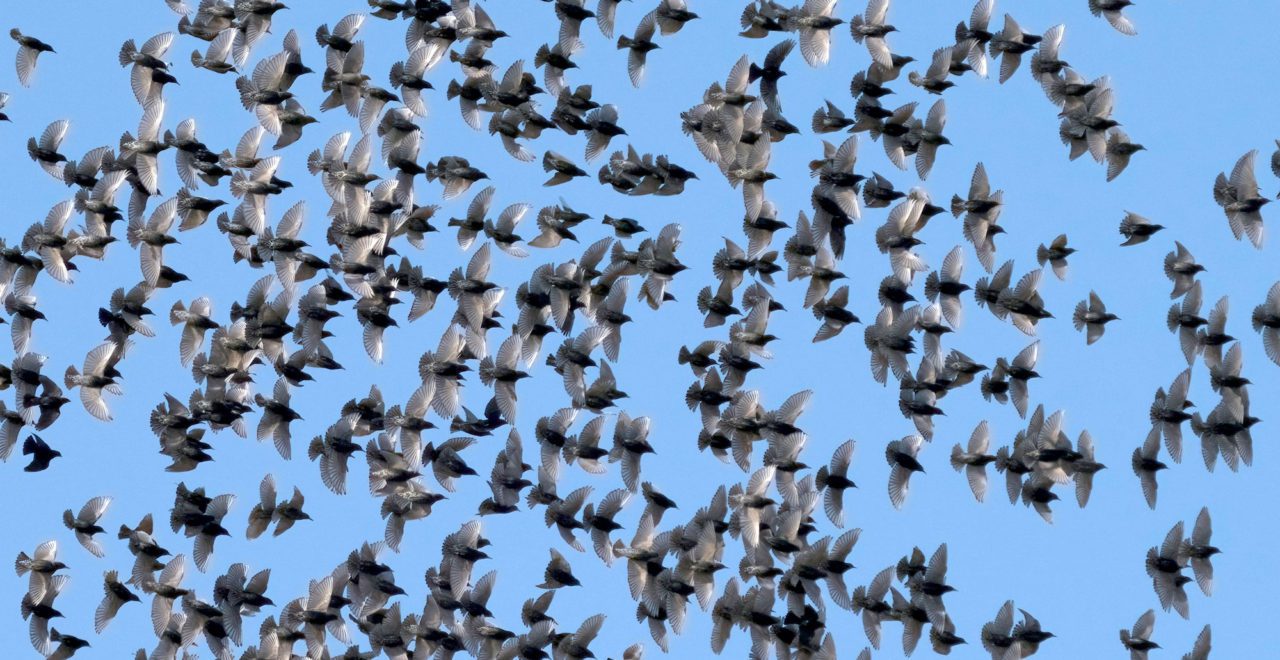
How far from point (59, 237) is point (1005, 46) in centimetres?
1014

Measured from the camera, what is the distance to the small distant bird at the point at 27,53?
28281mm

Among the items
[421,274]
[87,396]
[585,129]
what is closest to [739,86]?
[585,129]

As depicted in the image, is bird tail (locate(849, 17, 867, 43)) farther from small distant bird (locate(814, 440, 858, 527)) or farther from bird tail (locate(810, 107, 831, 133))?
small distant bird (locate(814, 440, 858, 527))

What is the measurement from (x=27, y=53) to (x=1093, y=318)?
11660mm

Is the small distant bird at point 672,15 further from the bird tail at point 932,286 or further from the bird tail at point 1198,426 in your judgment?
the bird tail at point 1198,426

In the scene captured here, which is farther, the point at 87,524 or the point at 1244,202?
the point at 87,524

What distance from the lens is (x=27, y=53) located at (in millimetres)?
28359

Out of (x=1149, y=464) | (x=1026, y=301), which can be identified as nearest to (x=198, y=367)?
(x=1026, y=301)

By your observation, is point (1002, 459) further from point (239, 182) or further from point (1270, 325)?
point (239, 182)

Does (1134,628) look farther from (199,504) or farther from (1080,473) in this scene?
(199,504)

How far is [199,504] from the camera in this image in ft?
92.8

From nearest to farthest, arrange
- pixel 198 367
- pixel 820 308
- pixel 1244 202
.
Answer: pixel 1244 202 → pixel 820 308 → pixel 198 367

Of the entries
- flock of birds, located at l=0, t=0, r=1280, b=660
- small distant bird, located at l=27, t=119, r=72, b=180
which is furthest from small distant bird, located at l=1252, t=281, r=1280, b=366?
small distant bird, located at l=27, t=119, r=72, b=180

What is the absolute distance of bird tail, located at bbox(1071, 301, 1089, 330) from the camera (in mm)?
26469
